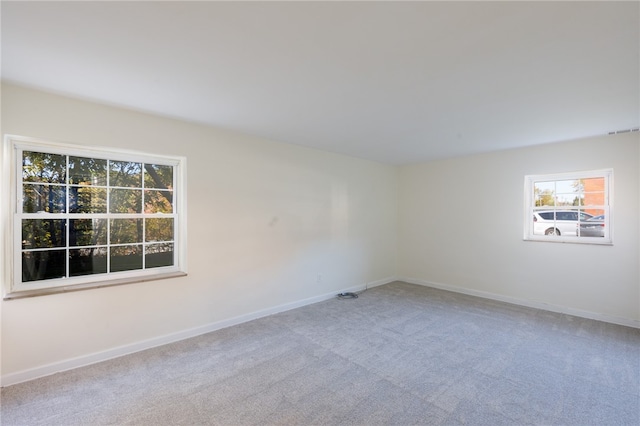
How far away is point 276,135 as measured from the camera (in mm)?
3672

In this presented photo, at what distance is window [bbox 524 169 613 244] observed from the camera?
3.71m

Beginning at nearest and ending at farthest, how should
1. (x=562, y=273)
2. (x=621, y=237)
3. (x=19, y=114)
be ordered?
(x=19, y=114), (x=621, y=237), (x=562, y=273)

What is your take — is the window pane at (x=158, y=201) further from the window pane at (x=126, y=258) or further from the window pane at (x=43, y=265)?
the window pane at (x=43, y=265)

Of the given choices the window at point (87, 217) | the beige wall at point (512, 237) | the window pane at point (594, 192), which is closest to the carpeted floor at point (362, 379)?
the beige wall at point (512, 237)

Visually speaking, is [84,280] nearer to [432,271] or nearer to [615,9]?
[615,9]

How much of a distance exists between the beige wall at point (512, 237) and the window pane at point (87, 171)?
4884 millimetres

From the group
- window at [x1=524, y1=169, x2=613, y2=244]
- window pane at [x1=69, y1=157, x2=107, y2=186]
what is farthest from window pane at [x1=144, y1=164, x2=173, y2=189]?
window at [x1=524, y1=169, x2=613, y2=244]

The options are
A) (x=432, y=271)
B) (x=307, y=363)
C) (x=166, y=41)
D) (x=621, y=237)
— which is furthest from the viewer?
(x=432, y=271)

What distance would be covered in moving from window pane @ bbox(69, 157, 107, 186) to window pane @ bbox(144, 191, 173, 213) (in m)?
0.40

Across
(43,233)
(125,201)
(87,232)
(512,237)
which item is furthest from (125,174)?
(512,237)

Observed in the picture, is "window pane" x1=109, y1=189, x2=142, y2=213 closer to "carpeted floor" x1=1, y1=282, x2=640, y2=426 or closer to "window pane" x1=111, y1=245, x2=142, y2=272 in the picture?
"window pane" x1=111, y1=245, x2=142, y2=272

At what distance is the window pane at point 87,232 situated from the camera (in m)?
2.63

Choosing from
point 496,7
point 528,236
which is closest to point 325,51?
point 496,7

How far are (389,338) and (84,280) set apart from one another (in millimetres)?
3139
